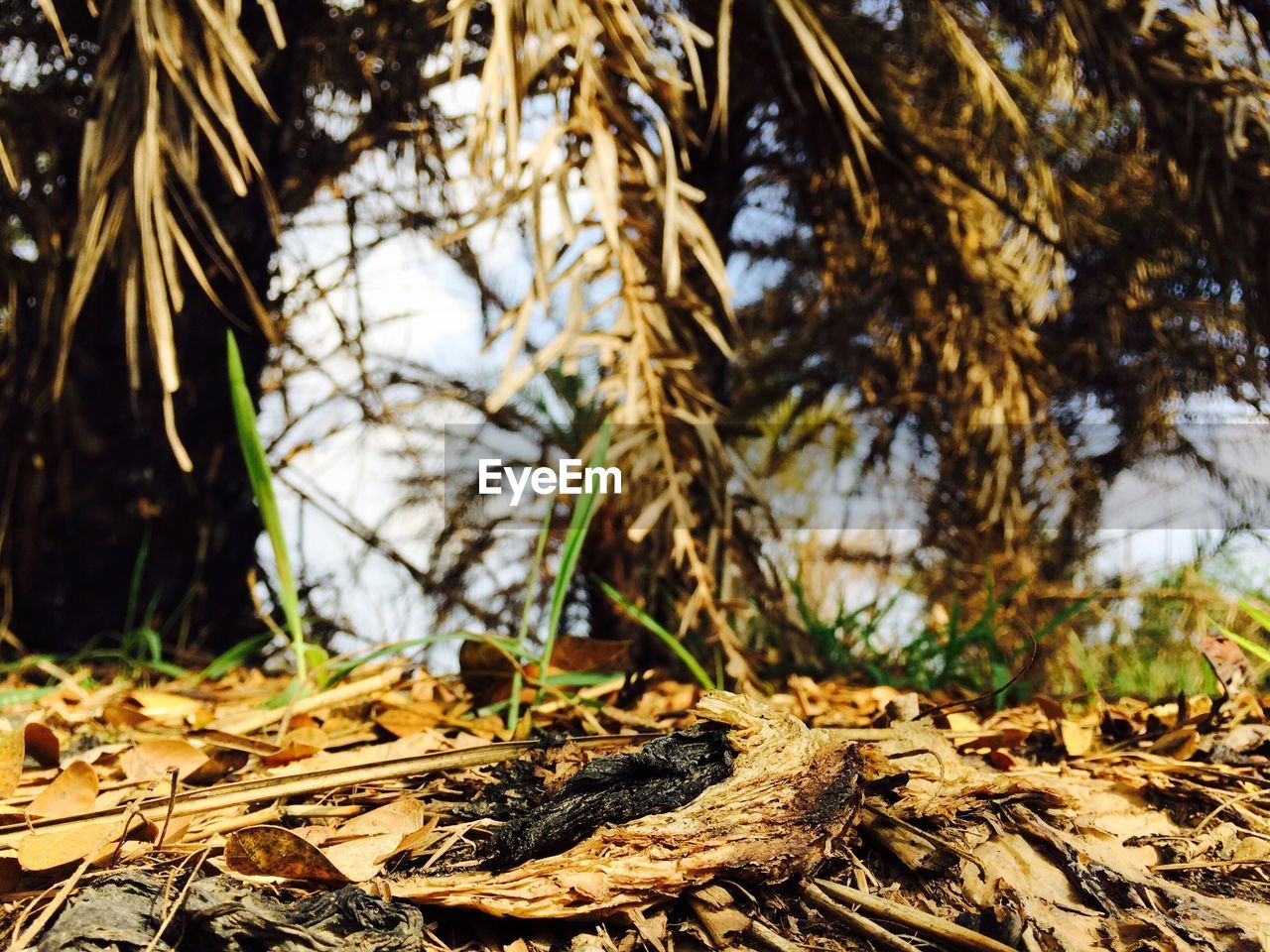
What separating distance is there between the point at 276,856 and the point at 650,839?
318 mm

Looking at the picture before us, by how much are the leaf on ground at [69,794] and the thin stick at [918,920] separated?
0.72 metres

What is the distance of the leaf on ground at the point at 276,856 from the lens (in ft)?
2.69

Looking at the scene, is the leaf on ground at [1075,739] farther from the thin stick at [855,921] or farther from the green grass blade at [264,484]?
the green grass blade at [264,484]

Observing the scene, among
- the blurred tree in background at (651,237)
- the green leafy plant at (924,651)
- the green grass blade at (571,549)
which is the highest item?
the blurred tree in background at (651,237)

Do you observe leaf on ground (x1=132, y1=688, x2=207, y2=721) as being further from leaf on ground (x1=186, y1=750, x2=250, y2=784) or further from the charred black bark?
the charred black bark

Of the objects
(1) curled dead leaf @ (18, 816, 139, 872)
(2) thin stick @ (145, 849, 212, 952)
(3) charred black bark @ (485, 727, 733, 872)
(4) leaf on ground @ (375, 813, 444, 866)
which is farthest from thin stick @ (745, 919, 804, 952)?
(1) curled dead leaf @ (18, 816, 139, 872)

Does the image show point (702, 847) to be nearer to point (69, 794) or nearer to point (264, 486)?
point (69, 794)

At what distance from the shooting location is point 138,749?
1.12m

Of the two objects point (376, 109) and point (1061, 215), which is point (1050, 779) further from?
point (376, 109)

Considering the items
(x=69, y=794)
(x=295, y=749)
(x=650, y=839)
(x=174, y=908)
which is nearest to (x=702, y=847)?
(x=650, y=839)

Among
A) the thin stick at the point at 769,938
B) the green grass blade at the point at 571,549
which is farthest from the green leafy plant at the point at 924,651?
the thin stick at the point at 769,938

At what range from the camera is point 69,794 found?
984mm

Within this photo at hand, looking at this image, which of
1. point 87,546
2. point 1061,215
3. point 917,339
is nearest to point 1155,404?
point 917,339

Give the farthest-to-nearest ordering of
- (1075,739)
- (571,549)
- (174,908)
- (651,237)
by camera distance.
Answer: (651,237) → (571,549) → (1075,739) → (174,908)
